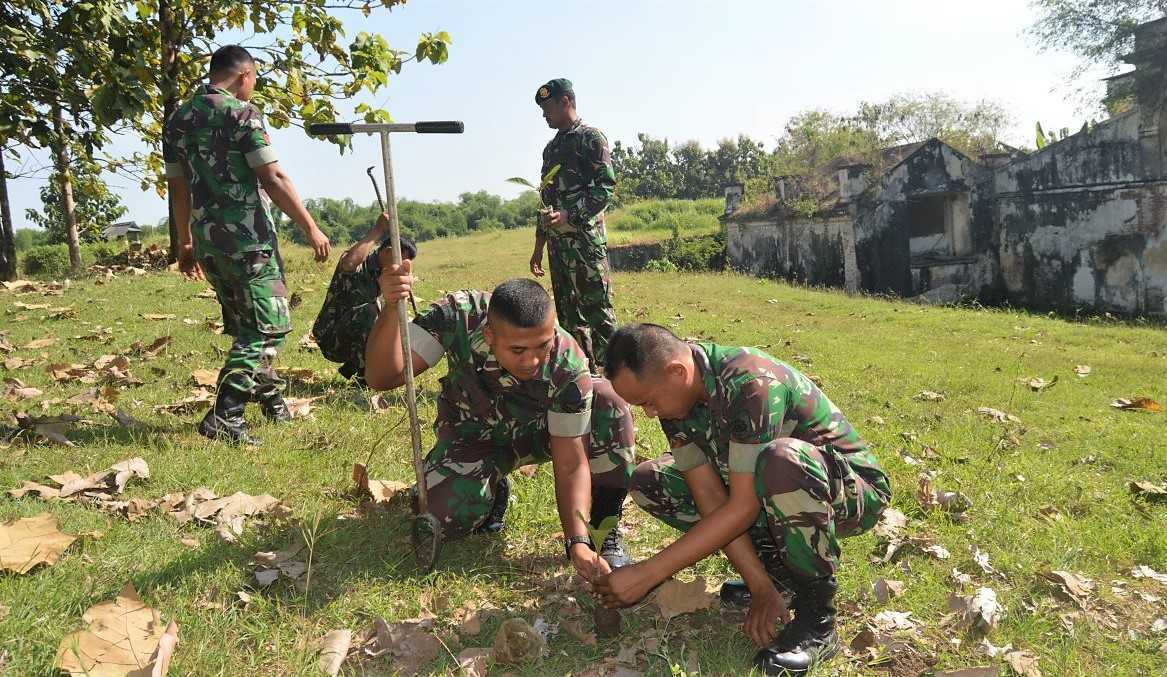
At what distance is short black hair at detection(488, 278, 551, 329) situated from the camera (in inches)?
114

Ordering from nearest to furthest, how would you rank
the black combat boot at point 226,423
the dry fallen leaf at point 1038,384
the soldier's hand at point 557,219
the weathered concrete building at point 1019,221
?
the black combat boot at point 226,423
the soldier's hand at point 557,219
the dry fallen leaf at point 1038,384
the weathered concrete building at point 1019,221

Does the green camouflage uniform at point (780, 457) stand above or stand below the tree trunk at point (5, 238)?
below

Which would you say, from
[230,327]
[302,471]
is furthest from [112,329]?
[302,471]

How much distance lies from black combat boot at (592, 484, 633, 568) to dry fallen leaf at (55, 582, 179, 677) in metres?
1.57

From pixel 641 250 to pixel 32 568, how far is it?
26552 mm

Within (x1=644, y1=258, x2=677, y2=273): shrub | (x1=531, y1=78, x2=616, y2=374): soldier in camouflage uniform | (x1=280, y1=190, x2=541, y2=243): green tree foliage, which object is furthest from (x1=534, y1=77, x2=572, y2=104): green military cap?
(x1=280, y1=190, x2=541, y2=243): green tree foliage

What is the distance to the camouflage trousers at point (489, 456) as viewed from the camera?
3283mm

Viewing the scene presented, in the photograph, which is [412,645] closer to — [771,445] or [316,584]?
[316,584]

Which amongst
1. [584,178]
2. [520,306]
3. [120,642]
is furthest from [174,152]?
[120,642]

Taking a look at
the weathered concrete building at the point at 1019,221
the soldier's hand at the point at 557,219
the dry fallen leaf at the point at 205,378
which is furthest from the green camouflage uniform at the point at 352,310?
the weathered concrete building at the point at 1019,221

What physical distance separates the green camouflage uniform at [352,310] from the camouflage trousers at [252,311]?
22.0 inches

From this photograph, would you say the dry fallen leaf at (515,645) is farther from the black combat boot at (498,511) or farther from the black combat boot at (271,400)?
the black combat boot at (271,400)

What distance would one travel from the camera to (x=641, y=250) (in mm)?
28797

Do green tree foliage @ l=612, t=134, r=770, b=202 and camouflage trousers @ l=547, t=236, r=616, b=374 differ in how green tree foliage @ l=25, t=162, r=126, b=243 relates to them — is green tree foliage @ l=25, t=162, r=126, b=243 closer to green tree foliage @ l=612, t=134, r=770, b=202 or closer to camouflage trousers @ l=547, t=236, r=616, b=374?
camouflage trousers @ l=547, t=236, r=616, b=374
